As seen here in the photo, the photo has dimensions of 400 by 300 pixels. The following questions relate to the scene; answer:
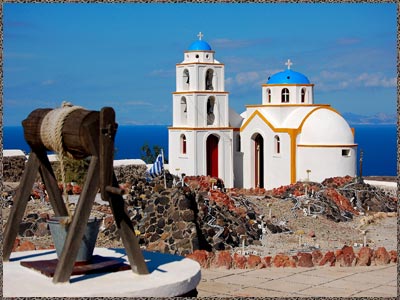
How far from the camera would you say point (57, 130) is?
6.16 meters

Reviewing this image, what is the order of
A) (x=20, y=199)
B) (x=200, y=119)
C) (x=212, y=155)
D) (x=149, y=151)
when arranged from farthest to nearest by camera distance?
(x=149, y=151)
(x=212, y=155)
(x=200, y=119)
(x=20, y=199)

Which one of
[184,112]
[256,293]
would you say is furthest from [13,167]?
[256,293]

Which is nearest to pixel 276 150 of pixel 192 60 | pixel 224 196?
pixel 192 60

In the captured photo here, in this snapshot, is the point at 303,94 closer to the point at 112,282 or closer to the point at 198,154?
the point at 198,154

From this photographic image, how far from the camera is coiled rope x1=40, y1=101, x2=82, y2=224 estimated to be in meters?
6.14

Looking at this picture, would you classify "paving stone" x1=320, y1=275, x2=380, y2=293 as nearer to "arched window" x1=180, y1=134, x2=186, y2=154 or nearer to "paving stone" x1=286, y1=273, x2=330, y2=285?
"paving stone" x1=286, y1=273, x2=330, y2=285

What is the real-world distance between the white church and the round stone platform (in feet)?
64.0

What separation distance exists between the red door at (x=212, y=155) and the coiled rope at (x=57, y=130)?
21.9 m

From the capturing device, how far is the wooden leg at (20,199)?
6.73 meters

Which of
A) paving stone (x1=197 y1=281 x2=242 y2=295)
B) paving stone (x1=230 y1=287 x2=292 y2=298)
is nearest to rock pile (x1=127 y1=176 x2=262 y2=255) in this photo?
paving stone (x1=197 y1=281 x2=242 y2=295)

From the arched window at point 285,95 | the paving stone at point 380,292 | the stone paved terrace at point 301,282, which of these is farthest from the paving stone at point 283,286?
the arched window at point 285,95

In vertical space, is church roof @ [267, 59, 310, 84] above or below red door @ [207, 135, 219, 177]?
above

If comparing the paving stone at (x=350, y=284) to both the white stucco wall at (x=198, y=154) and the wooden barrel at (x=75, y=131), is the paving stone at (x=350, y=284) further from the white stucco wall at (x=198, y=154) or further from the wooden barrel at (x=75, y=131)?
the white stucco wall at (x=198, y=154)

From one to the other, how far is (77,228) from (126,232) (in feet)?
1.47
